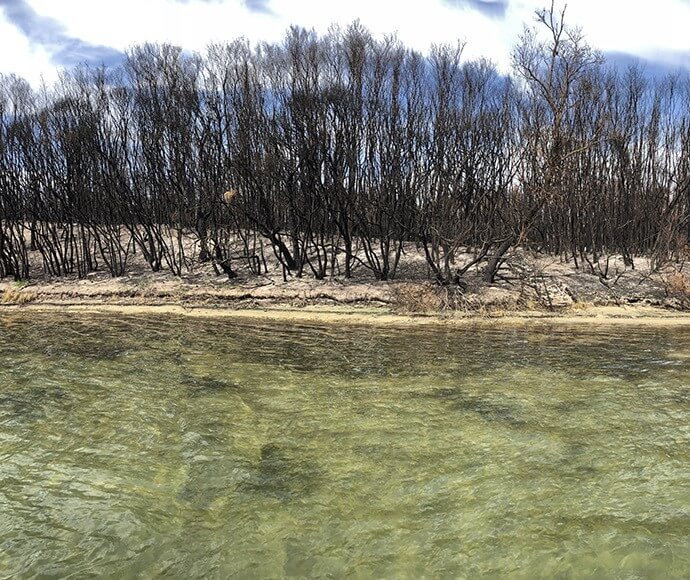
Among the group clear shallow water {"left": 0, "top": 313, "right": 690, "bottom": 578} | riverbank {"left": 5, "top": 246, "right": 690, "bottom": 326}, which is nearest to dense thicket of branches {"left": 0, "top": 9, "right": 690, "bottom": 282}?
riverbank {"left": 5, "top": 246, "right": 690, "bottom": 326}

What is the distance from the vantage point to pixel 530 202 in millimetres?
19422

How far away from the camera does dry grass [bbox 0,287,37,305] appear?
20578 mm

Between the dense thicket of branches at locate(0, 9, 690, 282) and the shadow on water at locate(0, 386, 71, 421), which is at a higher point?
the dense thicket of branches at locate(0, 9, 690, 282)

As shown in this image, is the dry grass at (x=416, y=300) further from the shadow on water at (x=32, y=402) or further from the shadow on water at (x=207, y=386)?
the shadow on water at (x=32, y=402)

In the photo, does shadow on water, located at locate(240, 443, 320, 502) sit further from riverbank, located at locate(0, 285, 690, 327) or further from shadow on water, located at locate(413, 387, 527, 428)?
riverbank, located at locate(0, 285, 690, 327)

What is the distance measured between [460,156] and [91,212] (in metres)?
16.8

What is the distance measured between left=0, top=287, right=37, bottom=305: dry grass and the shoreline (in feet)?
2.24

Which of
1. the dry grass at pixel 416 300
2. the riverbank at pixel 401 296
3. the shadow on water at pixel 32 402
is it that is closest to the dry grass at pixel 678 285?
the riverbank at pixel 401 296

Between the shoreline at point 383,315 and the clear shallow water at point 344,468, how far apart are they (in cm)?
561

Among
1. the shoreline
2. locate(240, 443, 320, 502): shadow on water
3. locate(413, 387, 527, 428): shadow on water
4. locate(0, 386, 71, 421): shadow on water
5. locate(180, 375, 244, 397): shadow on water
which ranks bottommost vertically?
locate(240, 443, 320, 502): shadow on water

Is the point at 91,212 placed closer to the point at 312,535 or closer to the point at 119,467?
the point at 119,467

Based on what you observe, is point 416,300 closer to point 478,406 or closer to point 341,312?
point 341,312

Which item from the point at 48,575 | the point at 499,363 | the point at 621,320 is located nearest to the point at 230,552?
the point at 48,575

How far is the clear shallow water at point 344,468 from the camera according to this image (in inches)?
163
